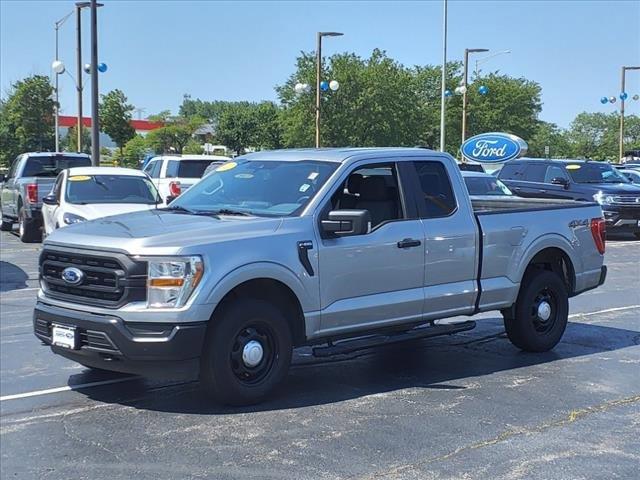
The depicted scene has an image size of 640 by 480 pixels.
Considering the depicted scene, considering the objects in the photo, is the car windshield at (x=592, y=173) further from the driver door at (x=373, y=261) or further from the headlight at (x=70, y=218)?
the driver door at (x=373, y=261)

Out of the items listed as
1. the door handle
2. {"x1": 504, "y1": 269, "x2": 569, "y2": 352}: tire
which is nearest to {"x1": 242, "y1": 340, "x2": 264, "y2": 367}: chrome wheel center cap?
the door handle

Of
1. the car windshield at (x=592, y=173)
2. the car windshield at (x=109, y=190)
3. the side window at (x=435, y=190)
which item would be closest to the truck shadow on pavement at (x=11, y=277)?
the car windshield at (x=109, y=190)

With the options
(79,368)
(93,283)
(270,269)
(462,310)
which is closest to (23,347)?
(79,368)

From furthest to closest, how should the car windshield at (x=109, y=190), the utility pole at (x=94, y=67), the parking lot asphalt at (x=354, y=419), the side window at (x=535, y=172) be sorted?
the side window at (x=535, y=172) → the utility pole at (x=94, y=67) → the car windshield at (x=109, y=190) → the parking lot asphalt at (x=354, y=419)

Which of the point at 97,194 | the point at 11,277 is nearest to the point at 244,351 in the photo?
the point at 11,277

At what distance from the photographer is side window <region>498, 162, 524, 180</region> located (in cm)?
2230

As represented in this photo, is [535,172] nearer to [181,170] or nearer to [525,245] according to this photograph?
[181,170]

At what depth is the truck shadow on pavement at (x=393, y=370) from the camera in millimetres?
5961

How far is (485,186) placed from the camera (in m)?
17.9

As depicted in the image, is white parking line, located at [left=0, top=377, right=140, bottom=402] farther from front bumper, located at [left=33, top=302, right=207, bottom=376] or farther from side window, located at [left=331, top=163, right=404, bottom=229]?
side window, located at [left=331, top=163, right=404, bottom=229]

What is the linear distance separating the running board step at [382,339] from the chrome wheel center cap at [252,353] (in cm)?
50

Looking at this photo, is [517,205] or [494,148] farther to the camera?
[494,148]

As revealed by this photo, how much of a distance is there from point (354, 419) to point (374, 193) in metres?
2.03

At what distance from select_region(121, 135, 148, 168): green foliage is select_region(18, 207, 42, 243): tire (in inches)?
1667
